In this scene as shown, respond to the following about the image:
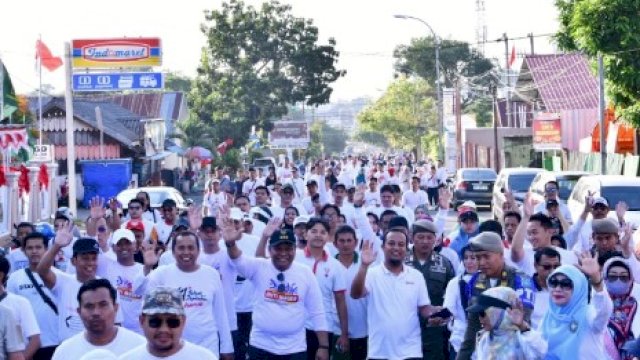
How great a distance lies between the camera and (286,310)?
32.6 feet

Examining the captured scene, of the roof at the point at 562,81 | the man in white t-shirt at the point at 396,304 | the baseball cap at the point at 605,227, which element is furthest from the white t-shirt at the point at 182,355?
the roof at the point at 562,81

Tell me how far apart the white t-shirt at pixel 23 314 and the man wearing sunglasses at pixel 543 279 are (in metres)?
3.33

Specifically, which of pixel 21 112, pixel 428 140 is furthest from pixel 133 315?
pixel 428 140

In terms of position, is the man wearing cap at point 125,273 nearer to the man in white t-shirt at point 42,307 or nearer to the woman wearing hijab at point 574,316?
the man in white t-shirt at point 42,307

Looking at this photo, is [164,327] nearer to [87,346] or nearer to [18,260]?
[87,346]

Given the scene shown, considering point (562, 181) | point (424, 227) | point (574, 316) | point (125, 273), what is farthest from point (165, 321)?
point (562, 181)

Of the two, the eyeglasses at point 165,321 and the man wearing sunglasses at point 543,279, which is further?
the man wearing sunglasses at point 543,279

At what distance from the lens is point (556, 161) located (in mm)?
53312

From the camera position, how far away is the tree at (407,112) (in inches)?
4112

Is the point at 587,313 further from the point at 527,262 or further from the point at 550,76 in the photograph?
the point at 550,76

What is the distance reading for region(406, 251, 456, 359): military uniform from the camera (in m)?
9.81

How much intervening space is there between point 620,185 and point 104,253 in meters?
12.7

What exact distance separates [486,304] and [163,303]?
1.74 metres

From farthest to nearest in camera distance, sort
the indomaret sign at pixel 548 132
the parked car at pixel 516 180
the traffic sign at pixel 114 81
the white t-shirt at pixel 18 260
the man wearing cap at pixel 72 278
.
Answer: the indomaret sign at pixel 548 132 < the traffic sign at pixel 114 81 < the parked car at pixel 516 180 < the white t-shirt at pixel 18 260 < the man wearing cap at pixel 72 278
